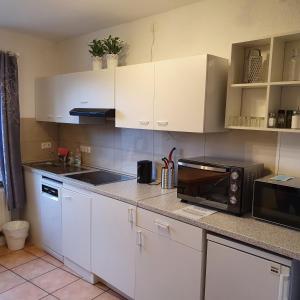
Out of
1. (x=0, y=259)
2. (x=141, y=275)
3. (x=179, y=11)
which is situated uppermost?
(x=179, y=11)

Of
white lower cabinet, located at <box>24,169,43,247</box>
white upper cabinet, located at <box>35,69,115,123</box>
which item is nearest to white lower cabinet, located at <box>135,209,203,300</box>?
white upper cabinet, located at <box>35,69,115,123</box>

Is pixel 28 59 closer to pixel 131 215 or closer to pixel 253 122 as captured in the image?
pixel 131 215

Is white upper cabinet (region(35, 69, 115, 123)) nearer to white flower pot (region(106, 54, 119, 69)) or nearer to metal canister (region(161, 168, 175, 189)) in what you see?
white flower pot (region(106, 54, 119, 69))

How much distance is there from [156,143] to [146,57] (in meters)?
0.82

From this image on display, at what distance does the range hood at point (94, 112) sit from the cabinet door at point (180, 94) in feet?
1.68

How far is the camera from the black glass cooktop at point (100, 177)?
8.94 ft

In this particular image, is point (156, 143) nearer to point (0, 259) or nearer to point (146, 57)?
point (146, 57)

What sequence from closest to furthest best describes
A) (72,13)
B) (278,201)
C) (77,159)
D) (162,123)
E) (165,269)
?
(278,201) → (165,269) → (162,123) → (72,13) → (77,159)

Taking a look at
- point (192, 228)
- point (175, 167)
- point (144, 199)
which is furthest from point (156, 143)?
point (192, 228)

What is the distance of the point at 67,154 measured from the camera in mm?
3611

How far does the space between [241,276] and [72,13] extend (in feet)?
8.22

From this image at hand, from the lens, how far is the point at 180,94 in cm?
215

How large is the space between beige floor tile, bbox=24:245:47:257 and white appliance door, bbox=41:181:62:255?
3.9 inches

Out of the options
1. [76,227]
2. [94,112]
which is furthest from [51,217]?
[94,112]
